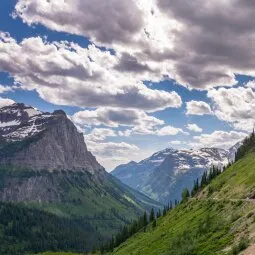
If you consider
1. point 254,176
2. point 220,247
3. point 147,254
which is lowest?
point 147,254

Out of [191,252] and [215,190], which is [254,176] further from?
[191,252]

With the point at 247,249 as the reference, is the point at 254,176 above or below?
above

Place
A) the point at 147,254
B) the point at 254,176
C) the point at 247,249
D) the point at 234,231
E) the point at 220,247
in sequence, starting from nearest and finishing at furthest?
the point at 247,249 < the point at 220,247 < the point at 234,231 < the point at 147,254 < the point at 254,176

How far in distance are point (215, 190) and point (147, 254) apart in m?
62.4

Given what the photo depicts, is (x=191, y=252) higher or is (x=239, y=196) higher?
(x=239, y=196)

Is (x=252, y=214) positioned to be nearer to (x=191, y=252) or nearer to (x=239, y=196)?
(x=191, y=252)

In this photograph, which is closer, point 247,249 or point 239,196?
point 247,249

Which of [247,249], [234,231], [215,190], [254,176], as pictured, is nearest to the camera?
[247,249]

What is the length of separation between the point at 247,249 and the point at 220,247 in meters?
11.0

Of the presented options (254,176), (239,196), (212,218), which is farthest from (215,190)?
(212,218)

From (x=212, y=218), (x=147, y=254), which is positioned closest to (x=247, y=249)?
(x=212, y=218)

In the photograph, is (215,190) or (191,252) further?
(215,190)

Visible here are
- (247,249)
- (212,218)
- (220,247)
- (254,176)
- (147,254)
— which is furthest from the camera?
(254,176)

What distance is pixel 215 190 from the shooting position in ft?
570
